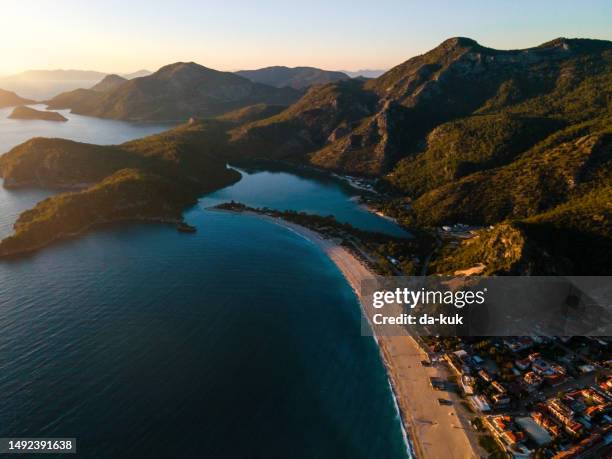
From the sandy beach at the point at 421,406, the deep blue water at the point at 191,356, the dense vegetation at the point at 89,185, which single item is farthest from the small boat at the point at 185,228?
the sandy beach at the point at 421,406

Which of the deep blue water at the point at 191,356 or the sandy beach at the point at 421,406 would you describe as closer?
the sandy beach at the point at 421,406

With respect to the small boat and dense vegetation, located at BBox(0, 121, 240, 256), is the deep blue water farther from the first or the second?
the small boat

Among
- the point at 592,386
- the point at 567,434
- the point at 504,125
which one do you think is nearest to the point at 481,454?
the point at 567,434

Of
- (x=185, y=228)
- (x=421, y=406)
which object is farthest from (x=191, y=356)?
(x=185, y=228)

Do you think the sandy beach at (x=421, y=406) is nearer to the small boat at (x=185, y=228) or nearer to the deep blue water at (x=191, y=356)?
the deep blue water at (x=191, y=356)

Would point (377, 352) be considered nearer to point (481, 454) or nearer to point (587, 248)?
point (481, 454)

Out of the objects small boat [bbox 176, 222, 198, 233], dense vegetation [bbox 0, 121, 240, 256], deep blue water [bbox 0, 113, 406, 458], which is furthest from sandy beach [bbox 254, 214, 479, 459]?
dense vegetation [bbox 0, 121, 240, 256]
